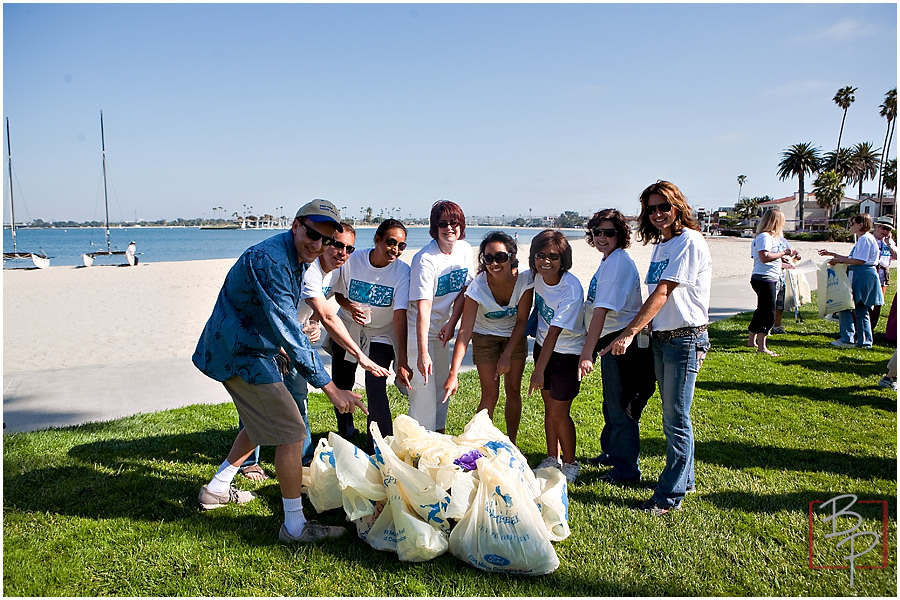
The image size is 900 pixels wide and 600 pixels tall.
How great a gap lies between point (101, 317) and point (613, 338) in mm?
12524

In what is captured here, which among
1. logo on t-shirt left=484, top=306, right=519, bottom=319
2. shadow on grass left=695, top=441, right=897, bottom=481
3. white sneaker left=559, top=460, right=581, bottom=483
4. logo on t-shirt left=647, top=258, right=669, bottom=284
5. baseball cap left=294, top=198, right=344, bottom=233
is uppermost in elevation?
baseball cap left=294, top=198, right=344, bottom=233

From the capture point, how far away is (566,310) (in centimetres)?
376

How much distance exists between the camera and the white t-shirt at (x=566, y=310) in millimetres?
3758

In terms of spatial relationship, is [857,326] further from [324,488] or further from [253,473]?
[253,473]

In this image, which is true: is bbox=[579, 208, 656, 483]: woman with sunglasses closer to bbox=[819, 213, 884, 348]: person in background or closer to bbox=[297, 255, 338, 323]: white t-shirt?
bbox=[297, 255, 338, 323]: white t-shirt

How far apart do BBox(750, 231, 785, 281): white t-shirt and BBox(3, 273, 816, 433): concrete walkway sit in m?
3.99

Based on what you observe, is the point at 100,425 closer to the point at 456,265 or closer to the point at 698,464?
the point at 456,265

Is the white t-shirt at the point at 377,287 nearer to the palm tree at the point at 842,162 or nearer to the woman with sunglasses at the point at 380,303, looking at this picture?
the woman with sunglasses at the point at 380,303

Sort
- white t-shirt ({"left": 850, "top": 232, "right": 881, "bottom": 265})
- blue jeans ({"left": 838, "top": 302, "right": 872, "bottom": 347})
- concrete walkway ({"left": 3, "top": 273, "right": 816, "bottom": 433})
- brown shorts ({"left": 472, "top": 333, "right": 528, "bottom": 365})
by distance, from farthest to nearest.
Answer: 1. blue jeans ({"left": 838, "top": 302, "right": 872, "bottom": 347})
2. white t-shirt ({"left": 850, "top": 232, "right": 881, "bottom": 265})
3. concrete walkway ({"left": 3, "top": 273, "right": 816, "bottom": 433})
4. brown shorts ({"left": 472, "top": 333, "right": 528, "bottom": 365})

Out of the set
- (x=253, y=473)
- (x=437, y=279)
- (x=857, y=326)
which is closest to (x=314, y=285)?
(x=437, y=279)

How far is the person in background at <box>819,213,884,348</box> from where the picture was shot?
27.1 ft

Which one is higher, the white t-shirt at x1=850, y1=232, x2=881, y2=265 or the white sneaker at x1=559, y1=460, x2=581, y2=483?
the white t-shirt at x1=850, y1=232, x2=881, y2=265

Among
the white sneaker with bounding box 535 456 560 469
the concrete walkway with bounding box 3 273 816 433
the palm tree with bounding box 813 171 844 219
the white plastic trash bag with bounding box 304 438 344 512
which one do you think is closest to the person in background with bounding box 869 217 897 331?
the concrete walkway with bounding box 3 273 816 433

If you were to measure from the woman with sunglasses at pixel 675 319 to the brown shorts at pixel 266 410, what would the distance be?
184 centimetres
